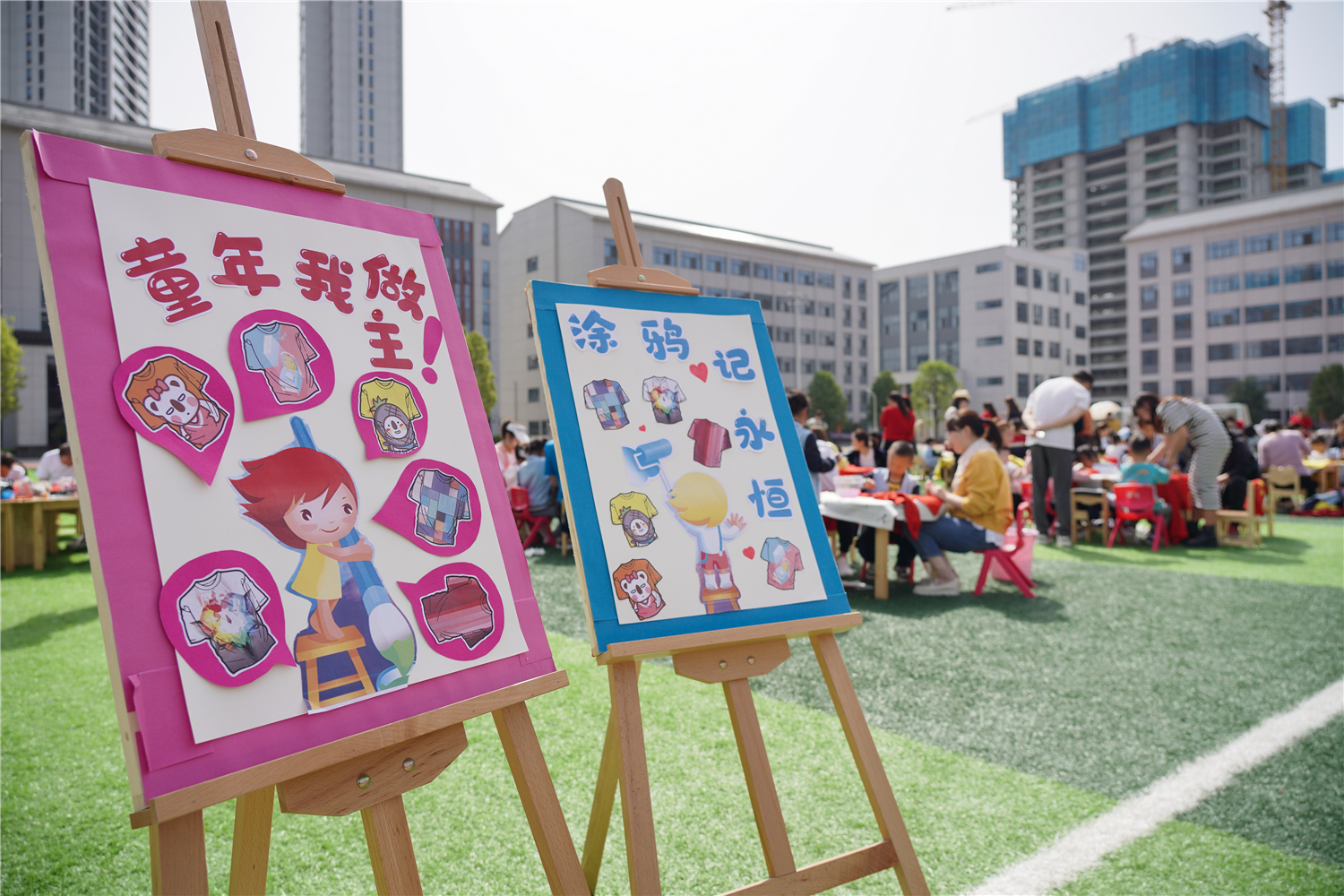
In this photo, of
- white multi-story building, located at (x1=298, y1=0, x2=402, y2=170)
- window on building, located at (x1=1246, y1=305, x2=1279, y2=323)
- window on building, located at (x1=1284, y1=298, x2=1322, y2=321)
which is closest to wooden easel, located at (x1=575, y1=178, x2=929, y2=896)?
window on building, located at (x1=1246, y1=305, x2=1279, y2=323)

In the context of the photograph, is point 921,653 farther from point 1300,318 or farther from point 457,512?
point 1300,318

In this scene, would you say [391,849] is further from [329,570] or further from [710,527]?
[710,527]

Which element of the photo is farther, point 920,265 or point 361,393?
point 920,265

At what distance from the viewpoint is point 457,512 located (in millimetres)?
1440

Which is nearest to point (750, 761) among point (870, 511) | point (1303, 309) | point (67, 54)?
point (870, 511)

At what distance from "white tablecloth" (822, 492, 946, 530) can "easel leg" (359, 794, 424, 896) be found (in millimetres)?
4215

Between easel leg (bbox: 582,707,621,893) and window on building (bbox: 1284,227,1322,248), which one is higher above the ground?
window on building (bbox: 1284,227,1322,248)

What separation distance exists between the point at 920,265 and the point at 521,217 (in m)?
30.6

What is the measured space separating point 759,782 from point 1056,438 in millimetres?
6438

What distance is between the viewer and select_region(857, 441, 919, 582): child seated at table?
5.57 m

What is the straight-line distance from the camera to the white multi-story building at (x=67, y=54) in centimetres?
5638

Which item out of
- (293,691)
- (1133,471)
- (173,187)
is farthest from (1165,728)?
(1133,471)

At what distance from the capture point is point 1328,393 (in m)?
37.2

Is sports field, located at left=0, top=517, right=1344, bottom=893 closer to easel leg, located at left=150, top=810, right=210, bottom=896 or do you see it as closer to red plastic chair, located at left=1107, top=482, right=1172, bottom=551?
easel leg, located at left=150, top=810, right=210, bottom=896
